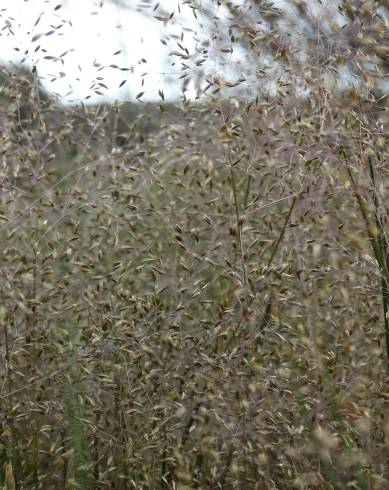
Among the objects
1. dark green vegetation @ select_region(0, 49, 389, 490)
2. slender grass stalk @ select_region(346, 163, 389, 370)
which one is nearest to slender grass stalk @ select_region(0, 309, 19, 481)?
dark green vegetation @ select_region(0, 49, 389, 490)

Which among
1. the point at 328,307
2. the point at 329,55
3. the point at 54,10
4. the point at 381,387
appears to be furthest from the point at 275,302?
the point at 54,10

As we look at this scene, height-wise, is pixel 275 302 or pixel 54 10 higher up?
pixel 54 10

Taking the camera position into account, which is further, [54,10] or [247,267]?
[54,10]

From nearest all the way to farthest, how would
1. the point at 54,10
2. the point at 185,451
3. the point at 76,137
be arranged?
the point at 185,451, the point at 54,10, the point at 76,137

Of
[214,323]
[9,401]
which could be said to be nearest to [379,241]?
[214,323]

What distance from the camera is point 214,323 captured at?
2.54 metres

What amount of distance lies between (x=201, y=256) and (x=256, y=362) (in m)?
0.45

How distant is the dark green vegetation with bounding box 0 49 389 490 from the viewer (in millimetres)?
2410

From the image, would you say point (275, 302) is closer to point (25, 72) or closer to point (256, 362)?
point (256, 362)

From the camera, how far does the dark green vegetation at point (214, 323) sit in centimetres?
241

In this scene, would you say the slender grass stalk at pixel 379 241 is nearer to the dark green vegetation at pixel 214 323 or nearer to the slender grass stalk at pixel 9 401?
the dark green vegetation at pixel 214 323

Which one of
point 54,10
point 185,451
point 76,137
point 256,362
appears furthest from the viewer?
point 76,137

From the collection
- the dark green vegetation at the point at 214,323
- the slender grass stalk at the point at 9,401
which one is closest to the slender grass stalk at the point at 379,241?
the dark green vegetation at the point at 214,323

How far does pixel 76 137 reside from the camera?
310 centimetres
